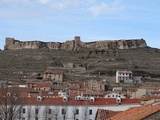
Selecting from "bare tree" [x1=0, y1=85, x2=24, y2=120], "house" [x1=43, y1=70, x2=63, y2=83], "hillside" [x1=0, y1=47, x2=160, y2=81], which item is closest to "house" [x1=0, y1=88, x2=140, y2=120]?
"bare tree" [x1=0, y1=85, x2=24, y2=120]

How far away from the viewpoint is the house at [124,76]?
449ft

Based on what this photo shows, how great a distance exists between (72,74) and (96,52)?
1880 inches

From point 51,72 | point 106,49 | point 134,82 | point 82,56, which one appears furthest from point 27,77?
point 106,49

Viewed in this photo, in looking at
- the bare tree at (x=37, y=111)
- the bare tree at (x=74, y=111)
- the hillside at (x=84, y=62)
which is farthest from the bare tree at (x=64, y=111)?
the hillside at (x=84, y=62)

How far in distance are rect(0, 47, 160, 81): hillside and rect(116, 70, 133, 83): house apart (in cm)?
428

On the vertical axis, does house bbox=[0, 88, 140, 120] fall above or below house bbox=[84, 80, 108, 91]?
below

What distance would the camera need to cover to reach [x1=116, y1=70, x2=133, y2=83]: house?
13675 centimetres

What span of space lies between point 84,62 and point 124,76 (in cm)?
3669

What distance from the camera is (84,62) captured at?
17325 cm

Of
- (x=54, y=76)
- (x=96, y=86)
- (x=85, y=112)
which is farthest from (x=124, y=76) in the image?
(x=85, y=112)

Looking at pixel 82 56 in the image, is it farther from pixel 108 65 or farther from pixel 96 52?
pixel 108 65

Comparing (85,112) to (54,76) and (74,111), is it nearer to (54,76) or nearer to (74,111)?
(74,111)

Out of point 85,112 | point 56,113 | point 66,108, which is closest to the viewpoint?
point 85,112

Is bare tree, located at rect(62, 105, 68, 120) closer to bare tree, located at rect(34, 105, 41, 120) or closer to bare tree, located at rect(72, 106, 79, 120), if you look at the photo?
bare tree, located at rect(72, 106, 79, 120)
